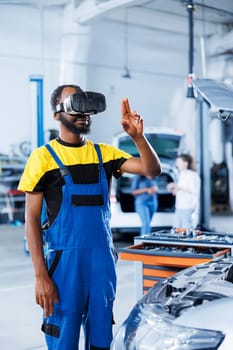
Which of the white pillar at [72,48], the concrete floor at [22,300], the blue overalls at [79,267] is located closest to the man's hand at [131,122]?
the blue overalls at [79,267]

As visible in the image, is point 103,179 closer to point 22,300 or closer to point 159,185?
point 22,300

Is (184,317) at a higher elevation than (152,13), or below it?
below

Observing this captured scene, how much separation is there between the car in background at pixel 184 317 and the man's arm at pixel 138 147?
54 centimetres

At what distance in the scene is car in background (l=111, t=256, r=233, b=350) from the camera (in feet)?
6.04

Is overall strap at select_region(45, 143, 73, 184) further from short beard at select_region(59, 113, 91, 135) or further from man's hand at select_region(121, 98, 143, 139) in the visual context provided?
man's hand at select_region(121, 98, 143, 139)

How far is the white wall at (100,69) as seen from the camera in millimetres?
11797

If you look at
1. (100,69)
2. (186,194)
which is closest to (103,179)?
(186,194)

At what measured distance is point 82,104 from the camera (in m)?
2.47

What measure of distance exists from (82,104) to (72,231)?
58 centimetres

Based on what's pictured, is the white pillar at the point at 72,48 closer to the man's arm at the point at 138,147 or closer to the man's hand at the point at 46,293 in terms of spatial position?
the man's arm at the point at 138,147

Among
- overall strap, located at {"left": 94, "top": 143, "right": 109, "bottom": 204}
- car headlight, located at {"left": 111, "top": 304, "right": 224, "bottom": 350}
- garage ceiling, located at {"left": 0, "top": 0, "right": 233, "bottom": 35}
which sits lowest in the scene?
car headlight, located at {"left": 111, "top": 304, "right": 224, "bottom": 350}

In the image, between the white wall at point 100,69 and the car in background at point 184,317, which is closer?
the car in background at point 184,317

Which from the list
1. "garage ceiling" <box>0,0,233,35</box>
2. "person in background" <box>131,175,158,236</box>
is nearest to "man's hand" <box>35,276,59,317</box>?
"person in background" <box>131,175,158,236</box>

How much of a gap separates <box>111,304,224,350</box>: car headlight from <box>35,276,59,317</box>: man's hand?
14.2 inches
